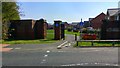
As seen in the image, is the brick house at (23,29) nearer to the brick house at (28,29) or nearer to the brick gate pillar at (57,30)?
the brick house at (28,29)

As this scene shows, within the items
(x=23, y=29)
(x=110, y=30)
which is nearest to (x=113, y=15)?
(x=110, y=30)

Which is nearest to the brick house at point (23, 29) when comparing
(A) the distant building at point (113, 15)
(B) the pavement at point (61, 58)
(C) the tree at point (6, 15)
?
(A) the distant building at point (113, 15)

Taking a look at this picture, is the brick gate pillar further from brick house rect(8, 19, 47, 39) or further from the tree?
the tree

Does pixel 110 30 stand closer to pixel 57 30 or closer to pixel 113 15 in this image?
pixel 57 30

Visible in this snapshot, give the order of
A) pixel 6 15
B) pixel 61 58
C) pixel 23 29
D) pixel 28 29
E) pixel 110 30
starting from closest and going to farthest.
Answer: pixel 6 15, pixel 61 58, pixel 28 29, pixel 23 29, pixel 110 30

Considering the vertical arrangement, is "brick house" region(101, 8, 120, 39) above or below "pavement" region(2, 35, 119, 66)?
A: above

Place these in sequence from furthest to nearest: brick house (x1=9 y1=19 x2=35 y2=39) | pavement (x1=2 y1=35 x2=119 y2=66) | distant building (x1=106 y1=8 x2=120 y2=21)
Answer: distant building (x1=106 y1=8 x2=120 y2=21), brick house (x1=9 y1=19 x2=35 y2=39), pavement (x1=2 y1=35 x2=119 y2=66)

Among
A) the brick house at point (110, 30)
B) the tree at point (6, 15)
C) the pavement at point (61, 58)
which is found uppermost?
the tree at point (6, 15)

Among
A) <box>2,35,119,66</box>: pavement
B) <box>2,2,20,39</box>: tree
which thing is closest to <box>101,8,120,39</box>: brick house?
<box>2,35,119,66</box>: pavement

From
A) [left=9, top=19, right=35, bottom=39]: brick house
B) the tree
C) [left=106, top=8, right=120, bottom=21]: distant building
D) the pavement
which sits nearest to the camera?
the tree

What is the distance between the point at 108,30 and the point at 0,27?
3544cm

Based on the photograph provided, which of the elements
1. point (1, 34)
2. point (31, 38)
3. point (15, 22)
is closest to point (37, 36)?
point (31, 38)

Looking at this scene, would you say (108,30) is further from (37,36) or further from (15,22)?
(15,22)

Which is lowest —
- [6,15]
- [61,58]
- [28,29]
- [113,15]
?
[61,58]
